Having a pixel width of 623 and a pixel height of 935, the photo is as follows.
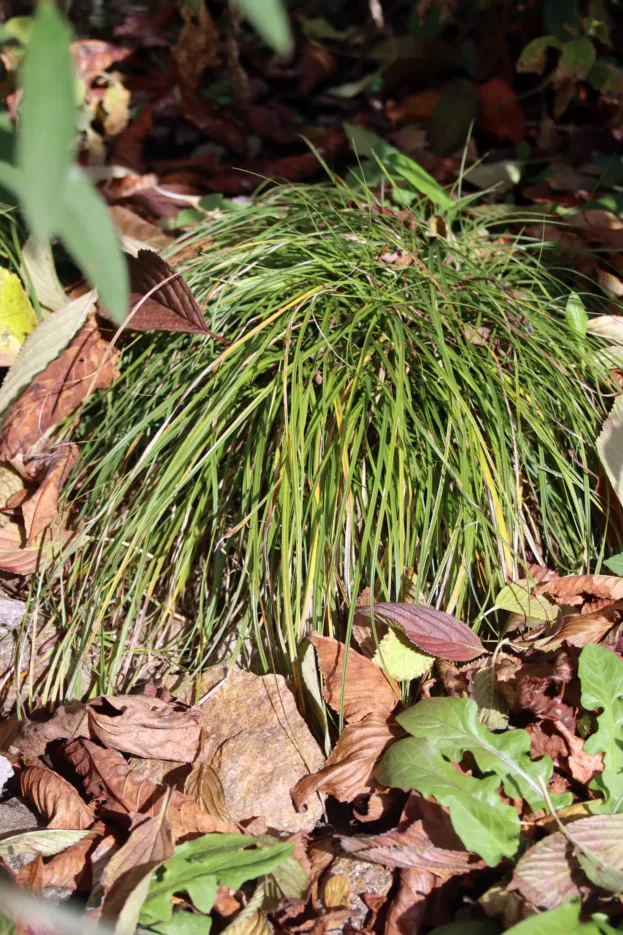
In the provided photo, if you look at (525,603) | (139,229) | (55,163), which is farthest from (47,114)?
(139,229)

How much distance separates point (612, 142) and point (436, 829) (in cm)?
248

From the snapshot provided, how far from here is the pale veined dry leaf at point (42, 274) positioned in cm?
202

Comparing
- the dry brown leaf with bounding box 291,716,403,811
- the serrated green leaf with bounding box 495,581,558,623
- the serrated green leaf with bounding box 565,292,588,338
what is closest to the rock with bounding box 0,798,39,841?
the dry brown leaf with bounding box 291,716,403,811

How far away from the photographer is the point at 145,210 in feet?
8.31

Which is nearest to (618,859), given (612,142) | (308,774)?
(308,774)

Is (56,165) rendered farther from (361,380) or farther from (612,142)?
(612,142)

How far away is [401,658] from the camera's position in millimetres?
1450

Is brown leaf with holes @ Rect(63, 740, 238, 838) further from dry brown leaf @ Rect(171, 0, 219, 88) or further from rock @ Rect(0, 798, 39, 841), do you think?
dry brown leaf @ Rect(171, 0, 219, 88)

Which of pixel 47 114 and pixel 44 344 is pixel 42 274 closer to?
pixel 44 344

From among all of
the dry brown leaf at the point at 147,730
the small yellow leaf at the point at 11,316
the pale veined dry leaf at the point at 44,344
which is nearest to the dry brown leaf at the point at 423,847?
the dry brown leaf at the point at 147,730

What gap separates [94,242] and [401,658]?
1.05 meters

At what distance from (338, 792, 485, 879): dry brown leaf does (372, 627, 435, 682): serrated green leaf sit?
26 centimetres

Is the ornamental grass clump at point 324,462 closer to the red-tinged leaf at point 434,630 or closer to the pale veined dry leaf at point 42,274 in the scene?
the red-tinged leaf at point 434,630

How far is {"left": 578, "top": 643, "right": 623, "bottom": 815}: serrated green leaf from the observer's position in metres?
1.23
